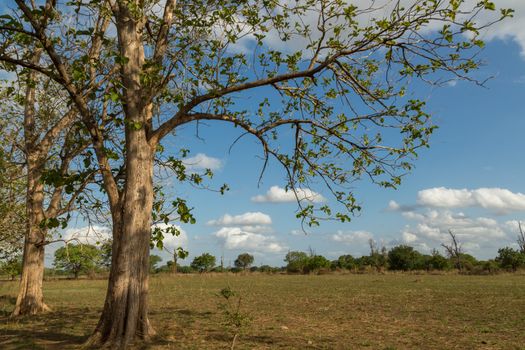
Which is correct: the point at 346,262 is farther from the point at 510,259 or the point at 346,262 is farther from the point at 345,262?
the point at 510,259

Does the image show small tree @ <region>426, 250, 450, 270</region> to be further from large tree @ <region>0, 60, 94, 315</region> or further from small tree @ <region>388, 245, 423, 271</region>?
large tree @ <region>0, 60, 94, 315</region>

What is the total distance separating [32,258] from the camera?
17.1 meters

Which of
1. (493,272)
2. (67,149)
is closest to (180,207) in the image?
(67,149)

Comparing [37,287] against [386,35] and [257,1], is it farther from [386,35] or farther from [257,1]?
[386,35]

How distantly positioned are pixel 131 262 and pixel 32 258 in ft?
29.2

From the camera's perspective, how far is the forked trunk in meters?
10.2

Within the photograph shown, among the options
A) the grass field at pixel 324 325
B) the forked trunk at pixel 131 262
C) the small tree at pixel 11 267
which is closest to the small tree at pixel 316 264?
the grass field at pixel 324 325

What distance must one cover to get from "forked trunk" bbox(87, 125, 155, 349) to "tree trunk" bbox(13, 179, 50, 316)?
7854 mm

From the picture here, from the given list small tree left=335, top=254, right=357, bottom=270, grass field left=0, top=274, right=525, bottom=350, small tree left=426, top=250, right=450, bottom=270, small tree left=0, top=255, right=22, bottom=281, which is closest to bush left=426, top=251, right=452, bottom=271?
small tree left=426, top=250, right=450, bottom=270

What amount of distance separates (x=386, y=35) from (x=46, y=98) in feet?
43.4

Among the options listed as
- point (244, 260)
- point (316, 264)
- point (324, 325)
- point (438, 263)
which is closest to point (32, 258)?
point (324, 325)

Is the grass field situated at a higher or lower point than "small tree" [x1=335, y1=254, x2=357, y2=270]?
lower

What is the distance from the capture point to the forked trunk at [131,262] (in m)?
10.2

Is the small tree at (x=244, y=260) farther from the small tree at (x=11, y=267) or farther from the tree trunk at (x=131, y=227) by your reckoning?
the tree trunk at (x=131, y=227)
